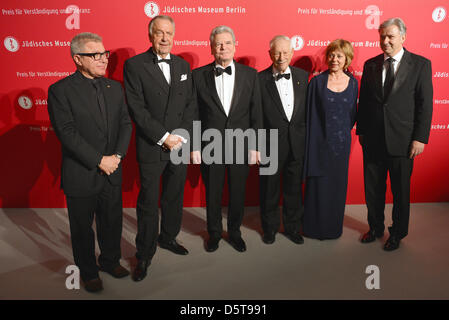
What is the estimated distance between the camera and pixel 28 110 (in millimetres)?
3852

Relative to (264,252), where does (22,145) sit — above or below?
above

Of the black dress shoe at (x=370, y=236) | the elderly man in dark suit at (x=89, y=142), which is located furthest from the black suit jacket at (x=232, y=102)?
the black dress shoe at (x=370, y=236)

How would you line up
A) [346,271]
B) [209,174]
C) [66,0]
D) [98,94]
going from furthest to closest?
[66,0] → [209,174] → [346,271] → [98,94]

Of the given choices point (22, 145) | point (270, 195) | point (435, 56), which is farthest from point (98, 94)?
point (435, 56)

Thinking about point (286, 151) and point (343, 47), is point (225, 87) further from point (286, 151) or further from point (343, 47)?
point (343, 47)

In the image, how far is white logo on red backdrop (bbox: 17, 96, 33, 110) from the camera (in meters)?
3.82

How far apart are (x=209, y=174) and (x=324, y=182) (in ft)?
3.41

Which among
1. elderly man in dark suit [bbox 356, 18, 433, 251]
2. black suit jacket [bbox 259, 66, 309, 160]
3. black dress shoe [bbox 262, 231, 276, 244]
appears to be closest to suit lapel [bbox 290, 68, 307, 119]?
black suit jacket [bbox 259, 66, 309, 160]

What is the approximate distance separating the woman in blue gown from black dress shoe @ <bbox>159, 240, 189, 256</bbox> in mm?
1143

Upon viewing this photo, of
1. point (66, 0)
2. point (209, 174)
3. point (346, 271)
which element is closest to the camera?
point (346, 271)

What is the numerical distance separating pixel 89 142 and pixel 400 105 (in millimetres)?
Answer: 2390

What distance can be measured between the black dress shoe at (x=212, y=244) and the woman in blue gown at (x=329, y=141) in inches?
33.3

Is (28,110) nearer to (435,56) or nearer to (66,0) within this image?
(66,0)

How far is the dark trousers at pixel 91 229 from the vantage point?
238 cm
